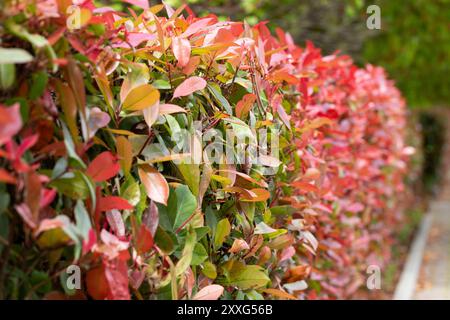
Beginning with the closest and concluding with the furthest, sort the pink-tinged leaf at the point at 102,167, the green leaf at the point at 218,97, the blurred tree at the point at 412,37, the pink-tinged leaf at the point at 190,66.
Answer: the pink-tinged leaf at the point at 102,167, the pink-tinged leaf at the point at 190,66, the green leaf at the point at 218,97, the blurred tree at the point at 412,37

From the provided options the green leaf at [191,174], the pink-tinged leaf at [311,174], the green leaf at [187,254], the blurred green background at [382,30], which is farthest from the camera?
the blurred green background at [382,30]

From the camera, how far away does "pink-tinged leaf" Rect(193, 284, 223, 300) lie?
76.1 inches

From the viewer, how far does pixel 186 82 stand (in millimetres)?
2002

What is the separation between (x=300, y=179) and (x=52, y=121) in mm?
1716

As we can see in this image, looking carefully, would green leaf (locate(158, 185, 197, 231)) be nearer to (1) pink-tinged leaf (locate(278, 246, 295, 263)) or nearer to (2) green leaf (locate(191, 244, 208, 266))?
(2) green leaf (locate(191, 244, 208, 266))

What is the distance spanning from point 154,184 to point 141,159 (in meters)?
0.14

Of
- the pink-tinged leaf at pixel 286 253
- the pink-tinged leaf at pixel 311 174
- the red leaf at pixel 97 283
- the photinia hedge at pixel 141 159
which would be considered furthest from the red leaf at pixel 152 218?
the pink-tinged leaf at pixel 311 174

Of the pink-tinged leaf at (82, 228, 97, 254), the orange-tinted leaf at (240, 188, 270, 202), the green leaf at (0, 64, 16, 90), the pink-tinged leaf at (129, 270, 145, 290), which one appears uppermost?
the green leaf at (0, 64, 16, 90)

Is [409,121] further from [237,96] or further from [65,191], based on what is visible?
[65,191]

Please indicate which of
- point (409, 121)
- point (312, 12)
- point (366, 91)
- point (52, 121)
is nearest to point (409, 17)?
point (312, 12)

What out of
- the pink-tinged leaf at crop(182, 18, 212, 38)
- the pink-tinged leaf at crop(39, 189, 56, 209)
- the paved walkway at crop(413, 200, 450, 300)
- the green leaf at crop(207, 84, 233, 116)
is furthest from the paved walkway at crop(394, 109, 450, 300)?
the pink-tinged leaf at crop(39, 189, 56, 209)

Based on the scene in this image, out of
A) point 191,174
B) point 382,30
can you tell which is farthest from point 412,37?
point 191,174

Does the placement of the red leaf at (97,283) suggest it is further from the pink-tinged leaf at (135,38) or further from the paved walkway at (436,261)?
the paved walkway at (436,261)

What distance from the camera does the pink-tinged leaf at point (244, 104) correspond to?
2.35 meters
